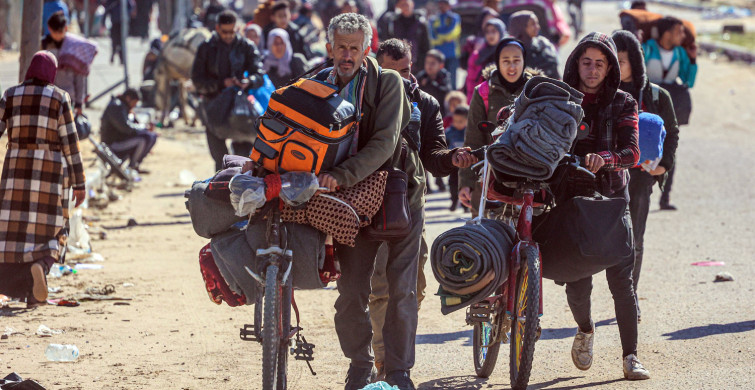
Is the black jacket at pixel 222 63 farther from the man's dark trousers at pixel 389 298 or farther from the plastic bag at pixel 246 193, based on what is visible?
the plastic bag at pixel 246 193

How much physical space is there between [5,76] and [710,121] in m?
12.3

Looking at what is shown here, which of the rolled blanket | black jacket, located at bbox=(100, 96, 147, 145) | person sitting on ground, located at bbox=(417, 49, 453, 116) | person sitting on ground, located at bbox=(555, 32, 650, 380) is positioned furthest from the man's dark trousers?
black jacket, located at bbox=(100, 96, 147, 145)

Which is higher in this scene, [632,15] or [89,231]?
[632,15]

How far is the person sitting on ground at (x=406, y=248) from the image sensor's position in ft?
19.9

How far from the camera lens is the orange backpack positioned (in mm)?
5387

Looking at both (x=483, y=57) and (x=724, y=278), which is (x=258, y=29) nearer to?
(x=483, y=57)

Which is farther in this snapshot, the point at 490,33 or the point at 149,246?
the point at 490,33

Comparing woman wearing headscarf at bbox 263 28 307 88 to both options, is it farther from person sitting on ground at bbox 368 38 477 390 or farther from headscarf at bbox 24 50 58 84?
person sitting on ground at bbox 368 38 477 390

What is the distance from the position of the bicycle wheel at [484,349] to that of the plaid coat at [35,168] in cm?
312

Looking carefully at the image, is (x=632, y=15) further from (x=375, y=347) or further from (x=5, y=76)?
(x=5, y=76)

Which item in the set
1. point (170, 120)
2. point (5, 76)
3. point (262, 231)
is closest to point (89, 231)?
point (262, 231)

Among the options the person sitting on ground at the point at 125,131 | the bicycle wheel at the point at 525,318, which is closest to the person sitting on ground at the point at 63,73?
the person sitting on ground at the point at 125,131

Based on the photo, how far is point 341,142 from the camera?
5527 millimetres

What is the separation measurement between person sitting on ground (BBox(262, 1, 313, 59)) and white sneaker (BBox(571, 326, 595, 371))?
27.6 ft
